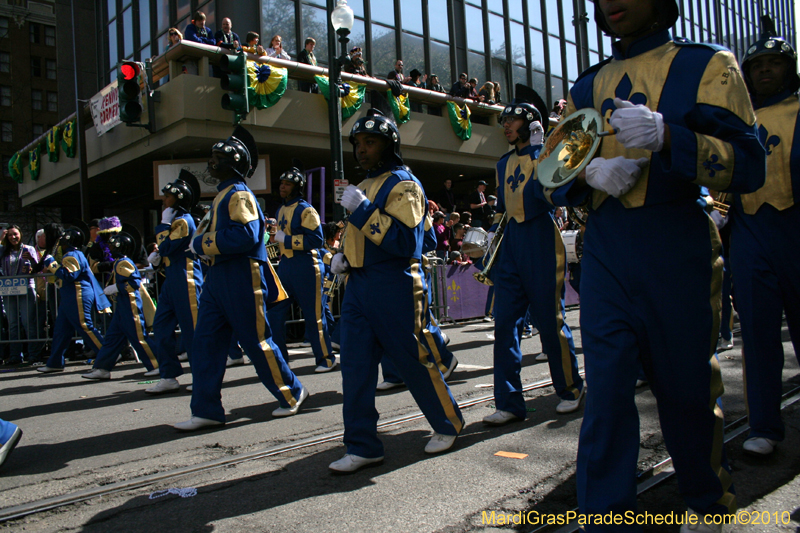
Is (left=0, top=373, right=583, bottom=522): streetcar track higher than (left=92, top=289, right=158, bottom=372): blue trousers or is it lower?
lower

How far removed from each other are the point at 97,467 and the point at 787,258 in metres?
4.16

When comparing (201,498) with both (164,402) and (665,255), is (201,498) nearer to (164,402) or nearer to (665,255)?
(665,255)

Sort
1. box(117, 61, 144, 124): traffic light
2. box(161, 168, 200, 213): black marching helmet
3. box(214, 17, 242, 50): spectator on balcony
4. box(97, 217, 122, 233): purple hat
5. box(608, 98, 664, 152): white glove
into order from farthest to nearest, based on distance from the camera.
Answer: box(214, 17, 242, 50): spectator on balcony → box(117, 61, 144, 124): traffic light → box(97, 217, 122, 233): purple hat → box(161, 168, 200, 213): black marching helmet → box(608, 98, 664, 152): white glove

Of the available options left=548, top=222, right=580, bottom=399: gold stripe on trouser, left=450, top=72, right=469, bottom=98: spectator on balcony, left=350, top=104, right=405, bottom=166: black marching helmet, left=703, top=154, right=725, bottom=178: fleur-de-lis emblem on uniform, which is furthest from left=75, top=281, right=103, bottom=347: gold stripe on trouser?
left=450, top=72, right=469, bottom=98: spectator on balcony

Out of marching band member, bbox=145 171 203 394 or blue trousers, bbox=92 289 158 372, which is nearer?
marching band member, bbox=145 171 203 394

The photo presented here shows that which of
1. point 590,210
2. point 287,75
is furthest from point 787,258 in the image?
point 287,75

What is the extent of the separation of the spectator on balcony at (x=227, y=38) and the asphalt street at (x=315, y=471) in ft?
36.7

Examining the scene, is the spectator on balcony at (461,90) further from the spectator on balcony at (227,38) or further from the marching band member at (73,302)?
the marching band member at (73,302)

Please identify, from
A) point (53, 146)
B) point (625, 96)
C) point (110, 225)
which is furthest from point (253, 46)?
point (625, 96)

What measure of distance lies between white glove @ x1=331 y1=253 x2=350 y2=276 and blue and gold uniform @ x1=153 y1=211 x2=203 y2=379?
3.02 m

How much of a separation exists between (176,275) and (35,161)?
61.9 ft

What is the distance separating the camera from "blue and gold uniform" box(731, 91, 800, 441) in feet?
11.4

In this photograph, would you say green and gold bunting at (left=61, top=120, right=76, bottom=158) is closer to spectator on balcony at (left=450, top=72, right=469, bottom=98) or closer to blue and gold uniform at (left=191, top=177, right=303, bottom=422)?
spectator on balcony at (left=450, top=72, right=469, bottom=98)

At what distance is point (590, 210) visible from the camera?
8.02 ft
